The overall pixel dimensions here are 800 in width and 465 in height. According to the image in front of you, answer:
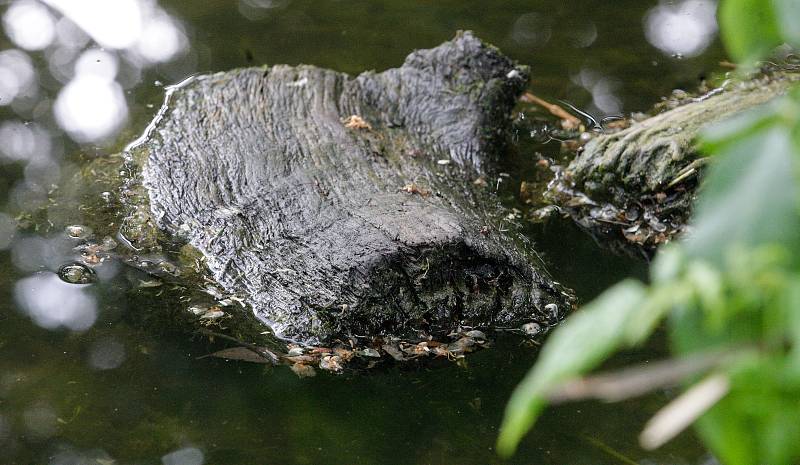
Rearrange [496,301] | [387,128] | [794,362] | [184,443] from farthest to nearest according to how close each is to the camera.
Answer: [387,128]
[496,301]
[184,443]
[794,362]

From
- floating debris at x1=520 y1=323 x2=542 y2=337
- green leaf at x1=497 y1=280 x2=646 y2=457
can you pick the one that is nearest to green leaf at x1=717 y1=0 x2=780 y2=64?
green leaf at x1=497 y1=280 x2=646 y2=457

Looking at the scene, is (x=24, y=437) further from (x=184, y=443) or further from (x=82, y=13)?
(x=82, y=13)

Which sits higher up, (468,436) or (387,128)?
(387,128)

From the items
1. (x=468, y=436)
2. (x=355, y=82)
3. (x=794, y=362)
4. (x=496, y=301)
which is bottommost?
(x=468, y=436)

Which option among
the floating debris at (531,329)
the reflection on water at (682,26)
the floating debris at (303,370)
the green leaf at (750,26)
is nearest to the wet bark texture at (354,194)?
the floating debris at (531,329)

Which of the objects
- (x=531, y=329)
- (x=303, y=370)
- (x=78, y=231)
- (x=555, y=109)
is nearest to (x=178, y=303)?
(x=303, y=370)

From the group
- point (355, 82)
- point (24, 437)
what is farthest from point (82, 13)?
point (24, 437)

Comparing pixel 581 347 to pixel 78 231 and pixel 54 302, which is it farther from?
pixel 78 231
